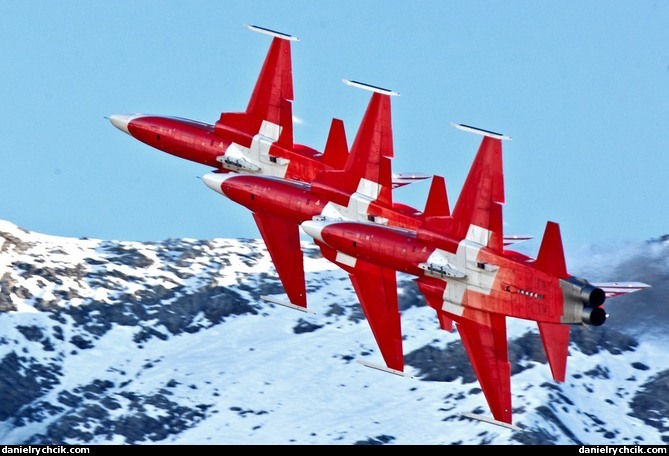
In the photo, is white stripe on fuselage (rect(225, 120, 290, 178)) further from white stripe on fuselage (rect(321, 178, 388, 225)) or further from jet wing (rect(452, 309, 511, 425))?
jet wing (rect(452, 309, 511, 425))

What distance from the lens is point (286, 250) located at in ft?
415

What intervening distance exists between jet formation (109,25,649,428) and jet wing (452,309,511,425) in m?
0.08

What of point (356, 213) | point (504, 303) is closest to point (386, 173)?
point (356, 213)

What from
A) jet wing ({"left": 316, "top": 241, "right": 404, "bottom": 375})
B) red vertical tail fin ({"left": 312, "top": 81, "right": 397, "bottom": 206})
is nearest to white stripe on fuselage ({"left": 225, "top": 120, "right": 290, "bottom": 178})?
red vertical tail fin ({"left": 312, "top": 81, "right": 397, "bottom": 206})

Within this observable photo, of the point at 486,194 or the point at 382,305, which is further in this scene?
the point at 382,305

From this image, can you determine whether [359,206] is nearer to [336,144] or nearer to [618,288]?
[336,144]

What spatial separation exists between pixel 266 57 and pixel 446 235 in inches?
800

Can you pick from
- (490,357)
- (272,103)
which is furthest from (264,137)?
(490,357)

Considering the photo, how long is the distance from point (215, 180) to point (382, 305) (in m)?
13.7

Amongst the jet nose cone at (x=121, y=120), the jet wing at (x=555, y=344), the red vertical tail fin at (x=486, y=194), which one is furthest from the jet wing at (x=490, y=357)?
the jet nose cone at (x=121, y=120)

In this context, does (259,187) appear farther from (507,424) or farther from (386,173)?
(507,424)

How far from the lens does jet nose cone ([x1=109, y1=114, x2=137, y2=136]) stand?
5187 inches

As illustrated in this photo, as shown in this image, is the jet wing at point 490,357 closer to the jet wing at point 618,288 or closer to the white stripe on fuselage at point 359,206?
the jet wing at point 618,288

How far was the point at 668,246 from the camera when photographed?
502 ft
